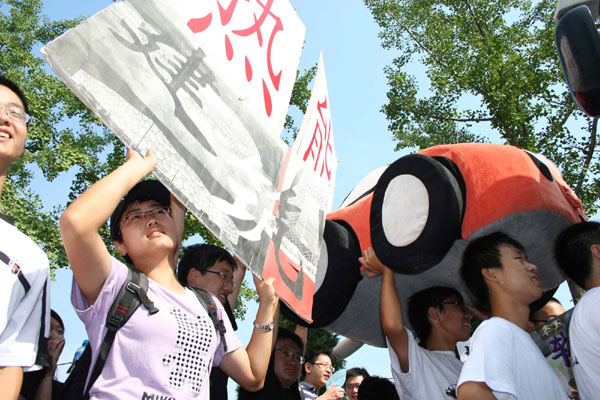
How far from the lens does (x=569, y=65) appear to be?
1.86 m

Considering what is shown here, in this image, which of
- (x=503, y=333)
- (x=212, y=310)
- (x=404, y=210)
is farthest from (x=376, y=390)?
(x=212, y=310)

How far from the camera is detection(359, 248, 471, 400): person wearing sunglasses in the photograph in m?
2.13

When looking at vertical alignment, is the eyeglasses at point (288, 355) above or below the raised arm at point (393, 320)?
below

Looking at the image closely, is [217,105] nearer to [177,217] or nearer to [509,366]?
[177,217]

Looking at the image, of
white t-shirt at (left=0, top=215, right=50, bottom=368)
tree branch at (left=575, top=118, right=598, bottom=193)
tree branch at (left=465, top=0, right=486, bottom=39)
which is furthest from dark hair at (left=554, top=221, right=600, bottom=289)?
tree branch at (left=465, top=0, right=486, bottom=39)

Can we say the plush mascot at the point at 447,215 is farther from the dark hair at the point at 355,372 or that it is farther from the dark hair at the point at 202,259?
the dark hair at the point at 355,372

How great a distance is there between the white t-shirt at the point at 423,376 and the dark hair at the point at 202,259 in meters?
0.92

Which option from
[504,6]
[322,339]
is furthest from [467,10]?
[322,339]

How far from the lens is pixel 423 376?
6.99 feet

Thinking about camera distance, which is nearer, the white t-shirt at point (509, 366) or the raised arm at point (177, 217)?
the white t-shirt at point (509, 366)

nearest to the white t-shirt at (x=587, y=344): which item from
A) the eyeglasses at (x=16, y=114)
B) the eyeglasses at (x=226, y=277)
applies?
the eyeglasses at (x=226, y=277)

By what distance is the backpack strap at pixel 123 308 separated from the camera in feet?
4.46

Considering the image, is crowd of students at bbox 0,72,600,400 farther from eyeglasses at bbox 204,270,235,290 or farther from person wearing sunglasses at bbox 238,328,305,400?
person wearing sunglasses at bbox 238,328,305,400

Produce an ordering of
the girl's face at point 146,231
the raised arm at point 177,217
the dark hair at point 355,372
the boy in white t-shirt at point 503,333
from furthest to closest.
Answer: the dark hair at point 355,372 < the raised arm at point 177,217 < the girl's face at point 146,231 < the boy in white t-shirt at point 503,333
